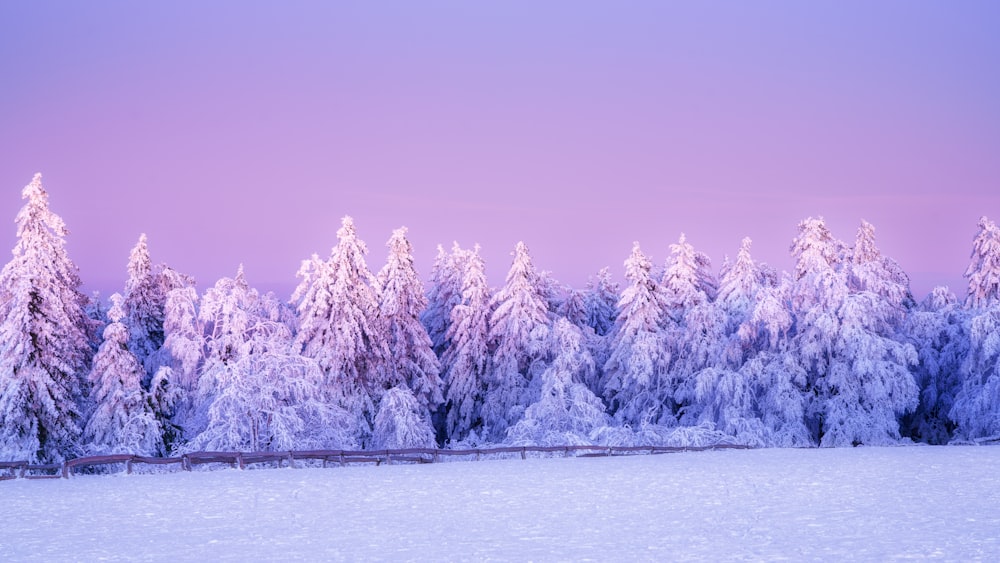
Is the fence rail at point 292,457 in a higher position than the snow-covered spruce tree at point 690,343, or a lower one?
lower

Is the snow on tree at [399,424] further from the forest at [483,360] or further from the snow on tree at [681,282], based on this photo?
the snow on tree at [681,282]

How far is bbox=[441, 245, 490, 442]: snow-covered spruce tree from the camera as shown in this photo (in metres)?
51.8

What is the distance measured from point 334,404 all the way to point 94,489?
52.3ft

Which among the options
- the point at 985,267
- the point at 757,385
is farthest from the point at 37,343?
the point at 985,267

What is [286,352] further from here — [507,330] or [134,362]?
[507,330]

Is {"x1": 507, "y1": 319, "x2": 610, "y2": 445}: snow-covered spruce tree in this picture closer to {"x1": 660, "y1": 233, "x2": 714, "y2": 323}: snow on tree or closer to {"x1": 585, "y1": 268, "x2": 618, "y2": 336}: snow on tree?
{"x1": 660, "y1": 233, "x2": 714, "y2": 323}: snow on tree

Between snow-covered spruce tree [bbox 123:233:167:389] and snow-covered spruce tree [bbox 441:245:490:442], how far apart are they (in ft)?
52.6

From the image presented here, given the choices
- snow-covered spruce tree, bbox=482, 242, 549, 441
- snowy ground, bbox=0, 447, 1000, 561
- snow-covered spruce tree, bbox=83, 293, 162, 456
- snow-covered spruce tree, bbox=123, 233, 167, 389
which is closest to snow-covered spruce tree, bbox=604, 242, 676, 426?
snow-covered spruce tree, bbox=482, 242, 549, 441

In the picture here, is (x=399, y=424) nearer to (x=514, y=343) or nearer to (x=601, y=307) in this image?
(x=514, y=343)

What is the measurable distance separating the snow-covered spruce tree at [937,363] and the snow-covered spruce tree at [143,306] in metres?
39.4

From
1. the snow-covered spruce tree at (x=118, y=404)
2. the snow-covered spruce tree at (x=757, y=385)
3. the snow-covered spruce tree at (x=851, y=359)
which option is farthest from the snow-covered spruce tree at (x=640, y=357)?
the snow-covered spruce tree at (x=118, y=404)

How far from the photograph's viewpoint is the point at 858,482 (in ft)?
86.8

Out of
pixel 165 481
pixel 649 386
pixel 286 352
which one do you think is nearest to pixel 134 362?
pixel 286 352

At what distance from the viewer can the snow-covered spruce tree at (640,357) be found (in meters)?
46.1
